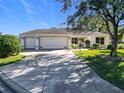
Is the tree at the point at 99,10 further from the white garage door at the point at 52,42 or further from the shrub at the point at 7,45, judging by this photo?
the white garage door at the point at 52,42

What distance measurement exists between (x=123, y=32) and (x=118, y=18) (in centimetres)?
248

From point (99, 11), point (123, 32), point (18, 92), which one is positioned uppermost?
point (99, 11)

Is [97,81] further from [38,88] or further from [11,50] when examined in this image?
[11,50]

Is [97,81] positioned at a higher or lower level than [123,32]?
lower

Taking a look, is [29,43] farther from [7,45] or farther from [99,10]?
[99,10]

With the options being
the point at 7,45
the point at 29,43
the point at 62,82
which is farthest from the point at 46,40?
the point at 62,82

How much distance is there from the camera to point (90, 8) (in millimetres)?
20281

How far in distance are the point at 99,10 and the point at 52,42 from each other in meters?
18.7

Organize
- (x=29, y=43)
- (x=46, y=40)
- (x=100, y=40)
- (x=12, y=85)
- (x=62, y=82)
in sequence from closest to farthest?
(x=12, y=85) → (x=62, y=82) → (x=46, y=40) → (x=29, y=43) → (x=100, y=40)

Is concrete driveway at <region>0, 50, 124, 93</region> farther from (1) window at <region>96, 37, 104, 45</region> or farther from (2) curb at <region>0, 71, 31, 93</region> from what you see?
(1) window at <region>96, 37, 104, 45</region>

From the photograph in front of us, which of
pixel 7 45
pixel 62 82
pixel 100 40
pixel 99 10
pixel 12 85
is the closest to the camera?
pixel 12 85

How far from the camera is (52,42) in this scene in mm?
38750

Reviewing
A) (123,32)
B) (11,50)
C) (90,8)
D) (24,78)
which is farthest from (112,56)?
(24,78)

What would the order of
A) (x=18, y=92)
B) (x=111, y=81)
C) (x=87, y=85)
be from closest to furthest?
(x=18, y=92), (x=87, y=85), (x=111, y=81)
